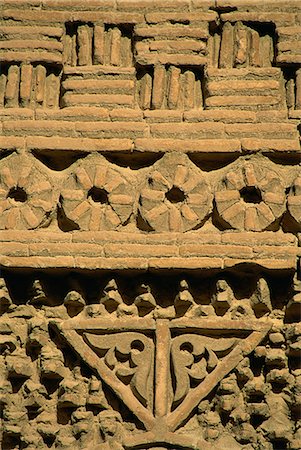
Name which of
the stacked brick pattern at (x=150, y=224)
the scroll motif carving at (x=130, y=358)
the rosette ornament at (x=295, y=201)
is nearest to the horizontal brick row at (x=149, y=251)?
the stacked brick pattern at (x=150, y=224)

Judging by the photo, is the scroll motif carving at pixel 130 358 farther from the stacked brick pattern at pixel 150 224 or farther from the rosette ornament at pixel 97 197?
the rosette ornament at pixel 97 197

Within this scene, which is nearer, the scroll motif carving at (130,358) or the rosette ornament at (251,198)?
the scroll motif carving at (130,358)

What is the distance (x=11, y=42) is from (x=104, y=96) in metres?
0.51

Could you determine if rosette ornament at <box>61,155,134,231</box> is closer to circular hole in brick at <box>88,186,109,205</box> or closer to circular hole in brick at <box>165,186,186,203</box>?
circular hole in brick at <box>88,186,109,205</box>

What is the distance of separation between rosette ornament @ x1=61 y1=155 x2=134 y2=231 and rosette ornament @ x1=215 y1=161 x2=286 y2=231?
0.42m

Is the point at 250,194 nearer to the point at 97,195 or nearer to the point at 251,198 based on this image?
the point at 251,198

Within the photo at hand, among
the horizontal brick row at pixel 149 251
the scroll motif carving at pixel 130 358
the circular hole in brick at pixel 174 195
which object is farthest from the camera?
the circular hole in brick at pixel 174 195

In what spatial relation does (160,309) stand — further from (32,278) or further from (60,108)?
(60,108)

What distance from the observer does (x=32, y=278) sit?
5012 mm

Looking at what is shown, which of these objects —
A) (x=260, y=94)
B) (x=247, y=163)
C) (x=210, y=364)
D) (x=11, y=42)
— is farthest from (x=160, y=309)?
(x=11, y=42)

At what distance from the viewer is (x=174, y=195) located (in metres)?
5.08

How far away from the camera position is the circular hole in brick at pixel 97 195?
5070mm

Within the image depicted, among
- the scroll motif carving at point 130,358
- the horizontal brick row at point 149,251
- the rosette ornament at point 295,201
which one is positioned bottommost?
the scroll motif carving at point 130,358

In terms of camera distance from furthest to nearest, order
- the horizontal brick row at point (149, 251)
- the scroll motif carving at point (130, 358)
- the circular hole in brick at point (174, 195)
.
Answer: the circular hole in brick at point (174, 195), the horizontal brick row at point (149, 251), the scroll motif carving at point (130, 358)
